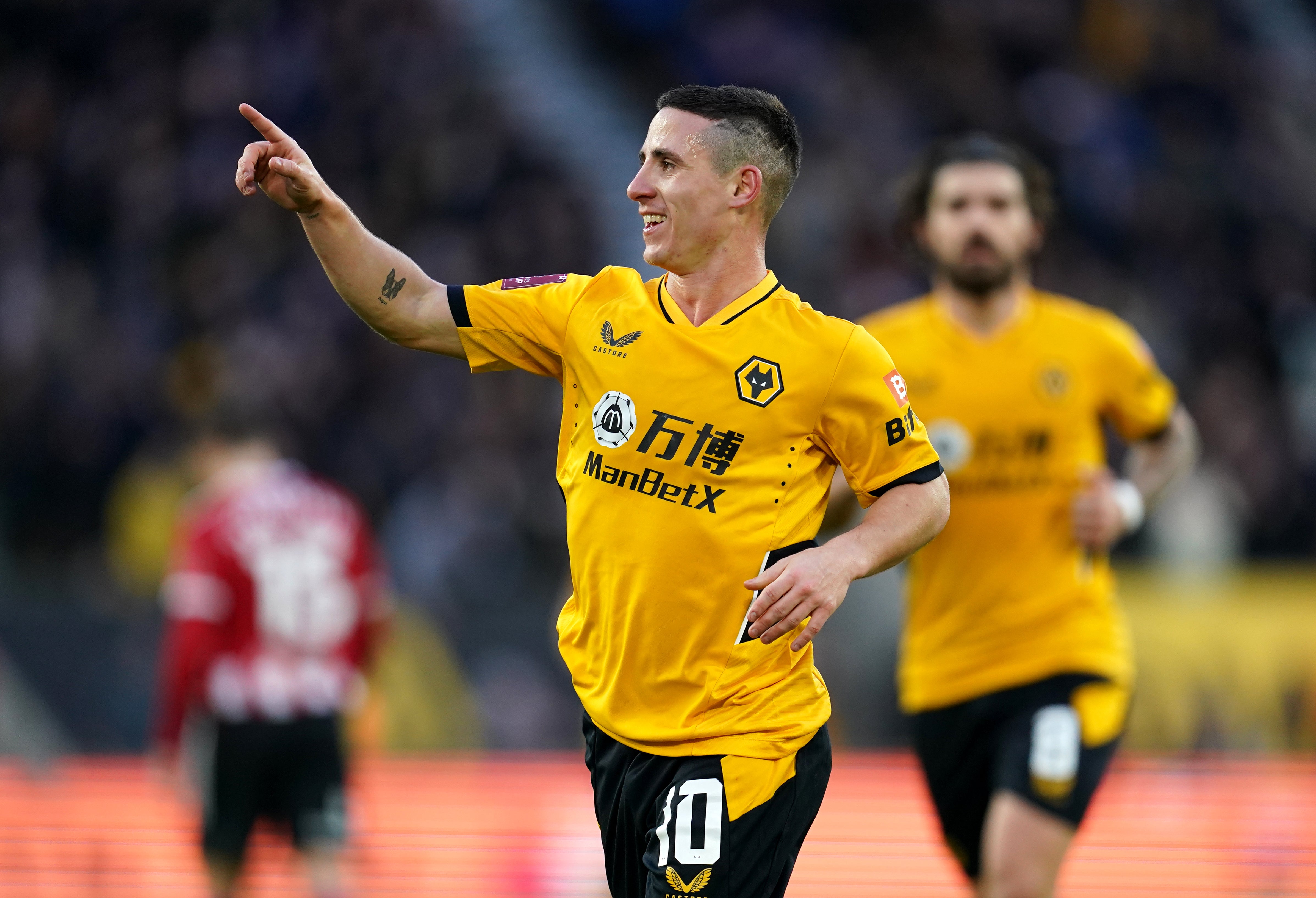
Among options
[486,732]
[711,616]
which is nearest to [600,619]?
[711,616]

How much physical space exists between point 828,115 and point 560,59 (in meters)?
3.44

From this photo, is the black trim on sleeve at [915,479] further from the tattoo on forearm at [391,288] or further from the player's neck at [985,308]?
the player's neck at [985,308]

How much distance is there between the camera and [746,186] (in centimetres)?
380

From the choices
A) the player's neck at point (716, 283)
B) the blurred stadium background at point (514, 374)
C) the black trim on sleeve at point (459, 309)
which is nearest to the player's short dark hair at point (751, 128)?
the player's neck at point (716, 283)

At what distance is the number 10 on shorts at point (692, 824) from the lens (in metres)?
3.62

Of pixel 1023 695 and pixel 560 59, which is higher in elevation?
pixel 560 59

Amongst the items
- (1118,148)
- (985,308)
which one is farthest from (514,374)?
(985,308)

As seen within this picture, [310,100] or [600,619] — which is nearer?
[600,619]

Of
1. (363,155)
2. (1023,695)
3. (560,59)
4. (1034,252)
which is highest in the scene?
→ (560,59)

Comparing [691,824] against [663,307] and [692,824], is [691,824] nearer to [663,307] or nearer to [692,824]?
[692,824]

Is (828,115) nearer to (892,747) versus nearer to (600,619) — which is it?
(892,747)

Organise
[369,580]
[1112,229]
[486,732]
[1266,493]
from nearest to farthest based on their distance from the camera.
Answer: [369,580] → [486,732] → [1266,493] → [1112,229]

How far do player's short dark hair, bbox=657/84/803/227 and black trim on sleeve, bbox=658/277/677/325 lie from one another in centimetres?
29

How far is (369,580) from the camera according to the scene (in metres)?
7.27
